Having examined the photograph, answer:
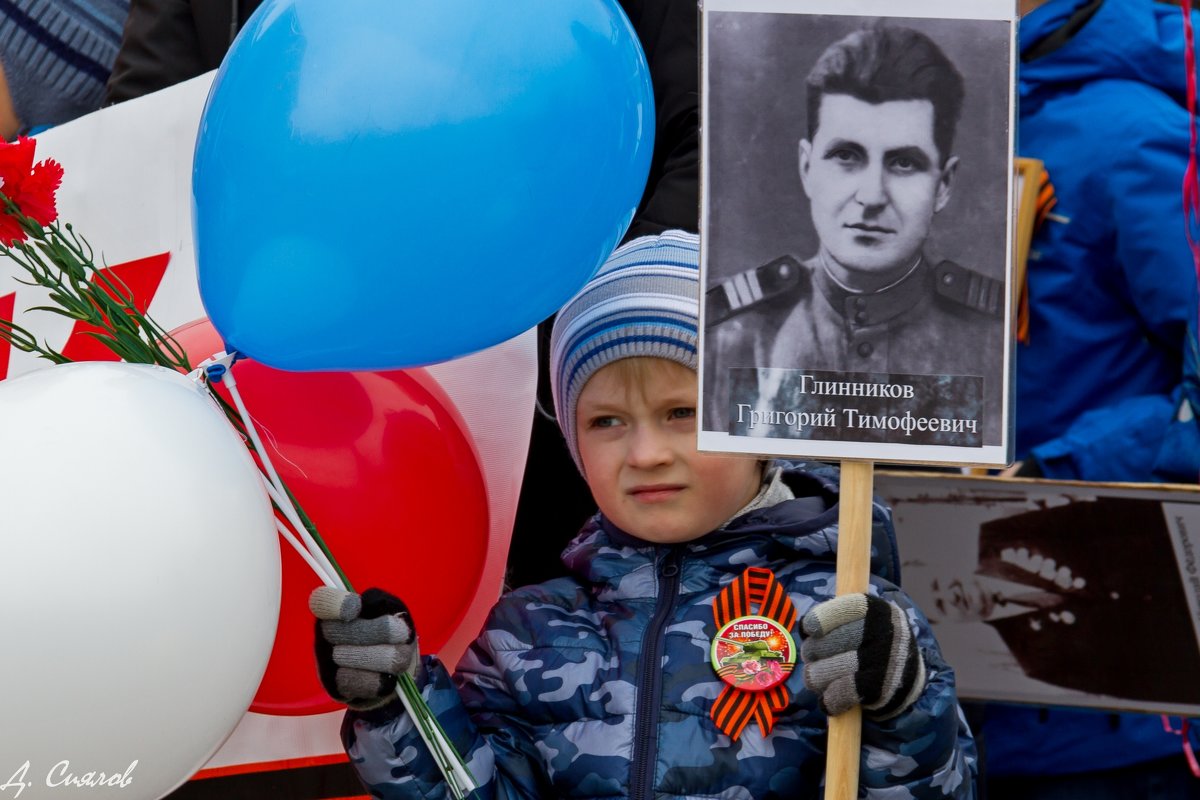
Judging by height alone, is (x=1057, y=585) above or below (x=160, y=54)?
below

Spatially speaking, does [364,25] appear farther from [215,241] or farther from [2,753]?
[2,753]

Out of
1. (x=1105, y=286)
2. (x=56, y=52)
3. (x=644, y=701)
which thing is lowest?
(x=644, y=701)

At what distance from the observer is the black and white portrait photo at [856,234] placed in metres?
1.65

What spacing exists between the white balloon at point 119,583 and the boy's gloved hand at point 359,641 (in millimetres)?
93

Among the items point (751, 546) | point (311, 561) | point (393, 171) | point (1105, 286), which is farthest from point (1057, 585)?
point (393, 171)

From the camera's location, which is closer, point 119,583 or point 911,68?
point 119,583

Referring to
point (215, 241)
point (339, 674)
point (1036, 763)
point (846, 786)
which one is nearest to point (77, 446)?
point (215, 241)

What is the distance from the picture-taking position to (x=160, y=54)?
8.18 ft

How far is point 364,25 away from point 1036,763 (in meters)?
1.80

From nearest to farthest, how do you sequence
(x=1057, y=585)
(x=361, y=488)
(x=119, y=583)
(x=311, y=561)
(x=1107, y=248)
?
1. (x=119, y=583)
2. (x=311, y=561)
3. (x=361, y=488)
4. (x=1057, y=585)
5. (x=1107, y=248)

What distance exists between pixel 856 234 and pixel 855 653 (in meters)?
0.45

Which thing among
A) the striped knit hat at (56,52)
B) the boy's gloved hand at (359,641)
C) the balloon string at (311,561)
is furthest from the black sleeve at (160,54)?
the boy's gloved hand at (359,641)

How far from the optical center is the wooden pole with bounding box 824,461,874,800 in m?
1.70

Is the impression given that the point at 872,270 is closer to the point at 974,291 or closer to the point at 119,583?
the point at 974,291
